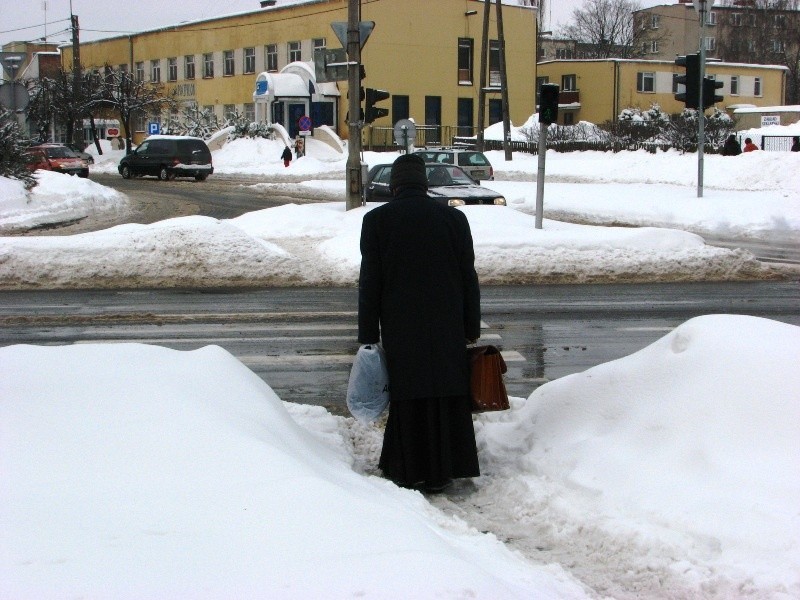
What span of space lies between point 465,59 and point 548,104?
46891 mm

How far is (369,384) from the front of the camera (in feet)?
17.9

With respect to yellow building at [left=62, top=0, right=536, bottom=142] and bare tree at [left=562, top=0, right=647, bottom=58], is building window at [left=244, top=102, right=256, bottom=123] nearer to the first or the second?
yellow building at [left=62, top=0, right=536, bottom=142]

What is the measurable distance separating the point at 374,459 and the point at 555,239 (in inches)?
421

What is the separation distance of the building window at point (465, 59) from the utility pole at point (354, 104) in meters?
42.9

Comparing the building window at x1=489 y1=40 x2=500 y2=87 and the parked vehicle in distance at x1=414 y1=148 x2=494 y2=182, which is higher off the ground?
the building window at x1=489 y1=40 x2=500 y2=87

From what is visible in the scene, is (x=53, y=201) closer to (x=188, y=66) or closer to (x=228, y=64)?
(x=228, y=64)

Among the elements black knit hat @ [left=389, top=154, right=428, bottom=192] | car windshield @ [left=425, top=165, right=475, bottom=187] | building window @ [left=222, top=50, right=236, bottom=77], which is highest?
building window @ [left=222, top=50, right=236, bottom=77]

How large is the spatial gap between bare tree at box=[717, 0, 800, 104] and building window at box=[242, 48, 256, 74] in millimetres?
46330

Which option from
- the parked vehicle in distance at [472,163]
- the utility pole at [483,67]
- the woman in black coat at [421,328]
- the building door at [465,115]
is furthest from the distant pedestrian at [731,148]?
the woman in black coat at [421,328]

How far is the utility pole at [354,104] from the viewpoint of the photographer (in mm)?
20125

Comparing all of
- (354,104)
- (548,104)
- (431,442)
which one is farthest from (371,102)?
(431,442)

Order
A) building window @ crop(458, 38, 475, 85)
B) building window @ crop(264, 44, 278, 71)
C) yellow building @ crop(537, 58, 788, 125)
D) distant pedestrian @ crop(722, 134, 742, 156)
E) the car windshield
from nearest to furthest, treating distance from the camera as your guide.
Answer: the car windshield, distant pedestrian @ crop(722, 134, 742, 156), building window @ crop(458, 38, 475, 85), building window @ crop(264, 44, 278, 71), yellow building @ crop(537, 58, 788, 125)

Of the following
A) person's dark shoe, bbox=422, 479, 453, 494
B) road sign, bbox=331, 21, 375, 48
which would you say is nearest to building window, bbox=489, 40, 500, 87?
road sign, bbox=331, 21, 375, 48

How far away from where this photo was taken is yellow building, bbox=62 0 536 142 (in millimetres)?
59438
